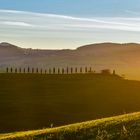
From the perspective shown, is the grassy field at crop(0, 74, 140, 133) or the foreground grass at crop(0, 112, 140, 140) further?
the grassy field at crop(0, 74, 140, 133)

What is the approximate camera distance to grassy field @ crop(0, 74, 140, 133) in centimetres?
8575

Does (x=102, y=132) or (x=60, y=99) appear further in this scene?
(x=60, y=99)

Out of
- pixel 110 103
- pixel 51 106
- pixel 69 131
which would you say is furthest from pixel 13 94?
pixel 69 131

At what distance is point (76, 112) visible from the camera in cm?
9244

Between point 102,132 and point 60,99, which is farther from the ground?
point 102,132

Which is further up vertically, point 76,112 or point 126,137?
point 126,137

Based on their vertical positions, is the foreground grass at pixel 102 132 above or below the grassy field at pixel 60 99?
above

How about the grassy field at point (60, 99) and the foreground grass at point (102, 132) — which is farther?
the grassy field at point (60, 99)

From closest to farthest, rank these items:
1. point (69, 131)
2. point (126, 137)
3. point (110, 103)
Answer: point (126, 137) < point (69, 131) < point (110, 103)

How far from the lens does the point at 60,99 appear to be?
101000 millimetres

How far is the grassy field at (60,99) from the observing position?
281 feet

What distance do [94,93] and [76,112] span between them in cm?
1834

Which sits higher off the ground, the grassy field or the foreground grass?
the foreground grass

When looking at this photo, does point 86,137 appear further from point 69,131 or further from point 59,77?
point 59,77
